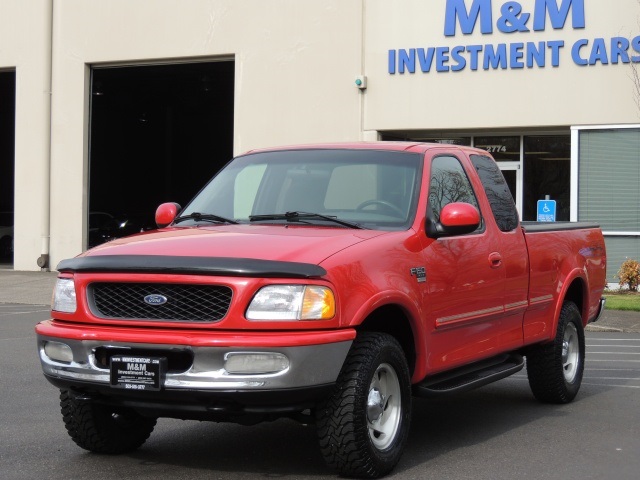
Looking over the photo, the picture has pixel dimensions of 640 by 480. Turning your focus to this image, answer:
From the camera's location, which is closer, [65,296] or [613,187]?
[65,296]

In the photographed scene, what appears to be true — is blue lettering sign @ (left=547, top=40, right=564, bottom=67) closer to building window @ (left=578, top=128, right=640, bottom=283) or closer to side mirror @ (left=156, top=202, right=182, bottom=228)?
building window @ (left=578, top=128, right=640, bottom=283)

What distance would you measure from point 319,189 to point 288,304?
1.72 m

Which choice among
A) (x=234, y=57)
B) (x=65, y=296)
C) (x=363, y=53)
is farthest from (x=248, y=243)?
(x=234, y=57)

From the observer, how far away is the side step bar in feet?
22.2

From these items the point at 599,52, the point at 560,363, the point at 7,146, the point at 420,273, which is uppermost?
the point at 599,52

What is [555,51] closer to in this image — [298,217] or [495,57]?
[495,57]

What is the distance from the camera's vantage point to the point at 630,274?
66.4 ft

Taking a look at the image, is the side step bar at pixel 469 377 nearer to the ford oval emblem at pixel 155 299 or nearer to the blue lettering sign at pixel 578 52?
the ford oval emblem at pixel 155 299

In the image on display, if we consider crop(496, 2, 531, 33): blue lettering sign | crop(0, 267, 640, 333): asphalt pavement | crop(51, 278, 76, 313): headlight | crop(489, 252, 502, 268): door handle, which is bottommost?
crop(0, 267, 640, 333): asphalt pavement

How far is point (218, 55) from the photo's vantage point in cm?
2489

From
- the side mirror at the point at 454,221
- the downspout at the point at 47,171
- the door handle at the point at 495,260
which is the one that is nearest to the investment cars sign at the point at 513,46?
the downspout at the point at 47,171

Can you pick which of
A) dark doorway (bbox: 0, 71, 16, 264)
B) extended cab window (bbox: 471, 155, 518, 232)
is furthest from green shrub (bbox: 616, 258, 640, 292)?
dark doorway (bbox: 0, 71, 16, 264)

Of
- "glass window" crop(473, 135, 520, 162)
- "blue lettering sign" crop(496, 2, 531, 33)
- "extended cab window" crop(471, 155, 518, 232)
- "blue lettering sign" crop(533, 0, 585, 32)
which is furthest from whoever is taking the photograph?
"glass window" crop(473, 135, 520, 162)

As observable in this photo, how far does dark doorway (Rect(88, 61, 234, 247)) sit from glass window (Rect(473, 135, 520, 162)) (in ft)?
60.0
